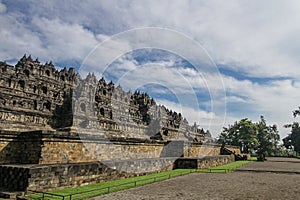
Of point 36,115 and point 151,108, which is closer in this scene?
point 36,115

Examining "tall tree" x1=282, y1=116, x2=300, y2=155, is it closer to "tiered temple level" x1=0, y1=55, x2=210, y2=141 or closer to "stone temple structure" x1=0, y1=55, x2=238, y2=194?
"stone temple structure" x1=0, y1=55, x2=238, y2=194

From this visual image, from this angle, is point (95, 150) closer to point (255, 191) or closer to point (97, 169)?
point (97, 169)

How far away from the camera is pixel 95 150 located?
12.0 metres

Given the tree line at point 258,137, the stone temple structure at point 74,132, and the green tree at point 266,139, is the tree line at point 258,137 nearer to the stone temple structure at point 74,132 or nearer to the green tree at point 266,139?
the green tree at point 266,139

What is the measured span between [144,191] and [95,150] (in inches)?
161

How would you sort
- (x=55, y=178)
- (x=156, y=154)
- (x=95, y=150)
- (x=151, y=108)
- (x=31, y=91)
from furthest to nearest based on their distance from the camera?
(x=151, y=108) < (x=31, y=91) < (x=156, y=154) < (x=95, y=150) < (x=55, y=178)

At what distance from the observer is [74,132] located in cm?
1133

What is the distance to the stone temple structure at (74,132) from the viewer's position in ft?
29.4

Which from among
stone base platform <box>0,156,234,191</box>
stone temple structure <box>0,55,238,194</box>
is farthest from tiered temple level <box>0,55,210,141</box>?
stone base platform <box>0,156,234,191</box>

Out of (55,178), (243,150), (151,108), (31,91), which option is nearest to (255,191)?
(55,178)

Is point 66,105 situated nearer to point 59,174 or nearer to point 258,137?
point 59,174

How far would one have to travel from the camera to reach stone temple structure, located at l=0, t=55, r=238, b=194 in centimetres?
896

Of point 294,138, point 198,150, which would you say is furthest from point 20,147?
point 294,138

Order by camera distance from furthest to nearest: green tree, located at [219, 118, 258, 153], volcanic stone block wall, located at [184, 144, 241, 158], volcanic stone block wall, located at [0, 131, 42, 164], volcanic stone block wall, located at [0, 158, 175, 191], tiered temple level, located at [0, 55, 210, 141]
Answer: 1. green tree, located at [219, 118, 258, 153]
2. tiered temple level, located at [0, 55, 210, 141]
3. volcanic stone block wall, located at [184, 144, 241, 158]
4. volcanic stone block wall, located at [0, 131, 42, 164]
5. volcanic stone block wall, located at [0, 158, 175, 191]
